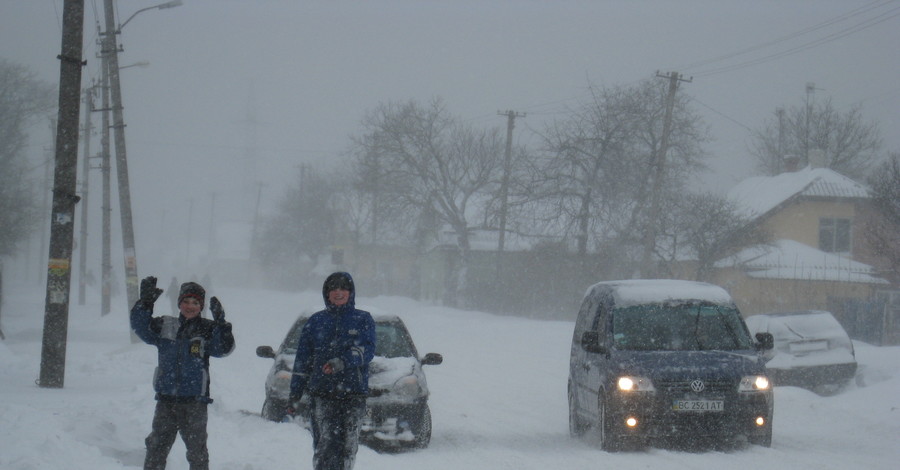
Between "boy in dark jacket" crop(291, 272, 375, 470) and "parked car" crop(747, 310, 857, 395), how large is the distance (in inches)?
452

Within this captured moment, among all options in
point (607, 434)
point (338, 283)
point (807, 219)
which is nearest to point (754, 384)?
point (607, 434)

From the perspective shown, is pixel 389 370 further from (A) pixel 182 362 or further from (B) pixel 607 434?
(A) pixel 182 362

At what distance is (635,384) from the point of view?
9648 mm

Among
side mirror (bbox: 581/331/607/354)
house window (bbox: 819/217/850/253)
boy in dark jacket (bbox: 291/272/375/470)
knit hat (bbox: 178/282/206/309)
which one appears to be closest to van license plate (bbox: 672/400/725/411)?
side mirror (bbox: 581/331/607/354)

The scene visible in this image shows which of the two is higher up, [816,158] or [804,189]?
[816,158]

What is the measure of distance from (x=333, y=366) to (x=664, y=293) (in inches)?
217

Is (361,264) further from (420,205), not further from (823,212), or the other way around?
(823,212)

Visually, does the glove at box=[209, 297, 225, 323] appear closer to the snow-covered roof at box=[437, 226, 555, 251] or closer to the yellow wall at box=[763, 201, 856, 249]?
the yellow wall at box=[763, 201, 856, 249]

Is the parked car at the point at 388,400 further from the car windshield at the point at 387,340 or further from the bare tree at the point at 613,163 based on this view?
the bare tree at the point at 613,163

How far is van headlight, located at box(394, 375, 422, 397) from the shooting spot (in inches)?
397

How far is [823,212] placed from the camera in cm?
4431

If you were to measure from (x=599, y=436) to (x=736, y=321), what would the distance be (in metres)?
2.02

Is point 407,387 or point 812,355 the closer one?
point 407,387

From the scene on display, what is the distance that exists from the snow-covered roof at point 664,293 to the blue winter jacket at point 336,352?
503 centimetres
